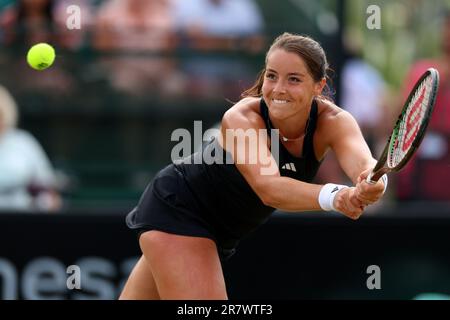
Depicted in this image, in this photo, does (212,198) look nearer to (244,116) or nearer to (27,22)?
(244,116)

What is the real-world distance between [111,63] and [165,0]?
2.49 ft

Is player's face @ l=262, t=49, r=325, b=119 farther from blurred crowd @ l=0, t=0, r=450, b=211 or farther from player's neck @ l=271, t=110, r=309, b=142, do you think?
blurred crowd @ l=0, t=0, r=450, b=211

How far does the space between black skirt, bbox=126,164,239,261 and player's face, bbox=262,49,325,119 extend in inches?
28.9

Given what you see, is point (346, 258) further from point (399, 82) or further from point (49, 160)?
point (399, 82)

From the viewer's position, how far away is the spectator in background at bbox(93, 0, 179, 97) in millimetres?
8305

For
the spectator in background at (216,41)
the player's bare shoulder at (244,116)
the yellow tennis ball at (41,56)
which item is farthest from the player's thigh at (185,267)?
the spectator in background at (216,41)

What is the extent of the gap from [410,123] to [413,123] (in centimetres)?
6

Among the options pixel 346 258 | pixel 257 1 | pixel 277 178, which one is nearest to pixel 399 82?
pixel 257 1

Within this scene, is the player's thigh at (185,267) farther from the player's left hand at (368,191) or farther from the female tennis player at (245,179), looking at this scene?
the player's left hand at (368,191)

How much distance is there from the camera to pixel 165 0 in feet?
28.1

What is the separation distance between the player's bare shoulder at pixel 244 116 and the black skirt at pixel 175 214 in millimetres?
509

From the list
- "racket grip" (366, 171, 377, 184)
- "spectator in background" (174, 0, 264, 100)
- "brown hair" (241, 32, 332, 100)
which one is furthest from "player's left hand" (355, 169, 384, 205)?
"spectator in background" (174, 0, 264, 100)

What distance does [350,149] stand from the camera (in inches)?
183
